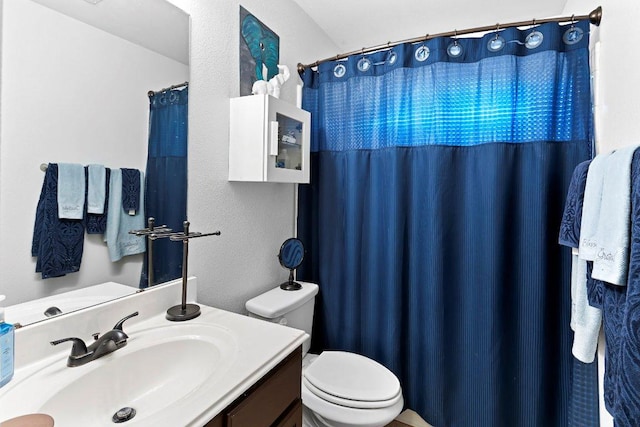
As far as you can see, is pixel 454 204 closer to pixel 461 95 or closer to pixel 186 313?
pixel 461 95

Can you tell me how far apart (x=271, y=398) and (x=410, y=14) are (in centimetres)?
208

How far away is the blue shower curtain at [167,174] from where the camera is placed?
1.07 m

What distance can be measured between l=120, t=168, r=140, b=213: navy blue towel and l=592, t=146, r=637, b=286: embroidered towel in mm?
1427

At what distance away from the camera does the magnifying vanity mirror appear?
1.68m

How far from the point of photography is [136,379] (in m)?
0.85

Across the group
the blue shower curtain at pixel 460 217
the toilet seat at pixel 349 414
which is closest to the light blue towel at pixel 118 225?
the toilet seat at pixel 349 414

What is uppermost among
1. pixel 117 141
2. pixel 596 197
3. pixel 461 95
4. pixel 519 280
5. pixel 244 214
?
pixel 461 95

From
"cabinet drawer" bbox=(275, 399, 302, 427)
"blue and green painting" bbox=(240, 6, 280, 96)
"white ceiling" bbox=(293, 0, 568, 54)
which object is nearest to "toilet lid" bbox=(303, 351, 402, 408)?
"cabinet drawer" bbox=(275, 399, 302, 427)

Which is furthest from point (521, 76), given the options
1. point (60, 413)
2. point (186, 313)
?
point (60, 413)

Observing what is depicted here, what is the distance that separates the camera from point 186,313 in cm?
106

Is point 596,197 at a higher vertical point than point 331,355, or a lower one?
higher

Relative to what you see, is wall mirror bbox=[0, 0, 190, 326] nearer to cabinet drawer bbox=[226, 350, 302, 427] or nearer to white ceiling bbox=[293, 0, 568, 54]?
cabinet drawer bbox=[226, 350, 302, 427]

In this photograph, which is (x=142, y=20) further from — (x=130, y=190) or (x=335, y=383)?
(x=335, y=383)

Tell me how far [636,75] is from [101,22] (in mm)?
1633
